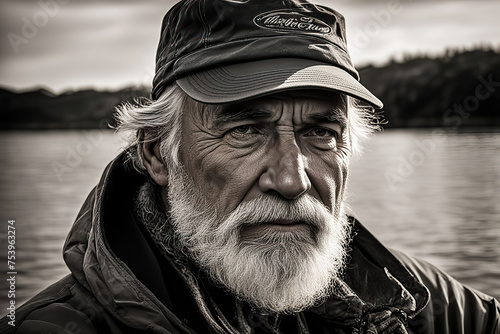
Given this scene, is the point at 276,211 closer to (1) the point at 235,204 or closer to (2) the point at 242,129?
(1) the point at 235,204

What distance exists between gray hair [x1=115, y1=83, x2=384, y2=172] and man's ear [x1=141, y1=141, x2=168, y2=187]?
2 cm

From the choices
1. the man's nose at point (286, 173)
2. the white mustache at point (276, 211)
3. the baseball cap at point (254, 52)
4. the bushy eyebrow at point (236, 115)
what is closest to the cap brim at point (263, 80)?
the baseball cap at point (254, 52)

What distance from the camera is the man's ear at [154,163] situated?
7.84 feet

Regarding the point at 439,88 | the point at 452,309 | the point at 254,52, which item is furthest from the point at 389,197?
the point at 254,52

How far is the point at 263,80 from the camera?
6.49 ft

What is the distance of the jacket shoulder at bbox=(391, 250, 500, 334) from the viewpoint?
2.45 meters

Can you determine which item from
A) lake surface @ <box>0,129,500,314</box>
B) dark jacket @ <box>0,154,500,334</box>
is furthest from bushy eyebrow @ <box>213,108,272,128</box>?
lake surface @ <box>0,129,500,314</box>

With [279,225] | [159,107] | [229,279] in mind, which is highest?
[159,107]

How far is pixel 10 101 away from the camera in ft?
30.3

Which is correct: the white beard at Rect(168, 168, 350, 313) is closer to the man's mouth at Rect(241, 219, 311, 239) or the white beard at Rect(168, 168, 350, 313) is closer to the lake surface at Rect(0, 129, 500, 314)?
the man's mouth at Rect(241, 219, 311, 239)

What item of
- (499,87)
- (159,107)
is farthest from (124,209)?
(499,87)

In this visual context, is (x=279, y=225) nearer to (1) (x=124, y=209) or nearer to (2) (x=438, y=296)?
(1) (x=124, y=209)

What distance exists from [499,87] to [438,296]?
1481 cm

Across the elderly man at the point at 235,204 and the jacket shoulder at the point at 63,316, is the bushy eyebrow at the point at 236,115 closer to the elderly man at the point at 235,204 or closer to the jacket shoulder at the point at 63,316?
the elderly man at the point at 235,204
